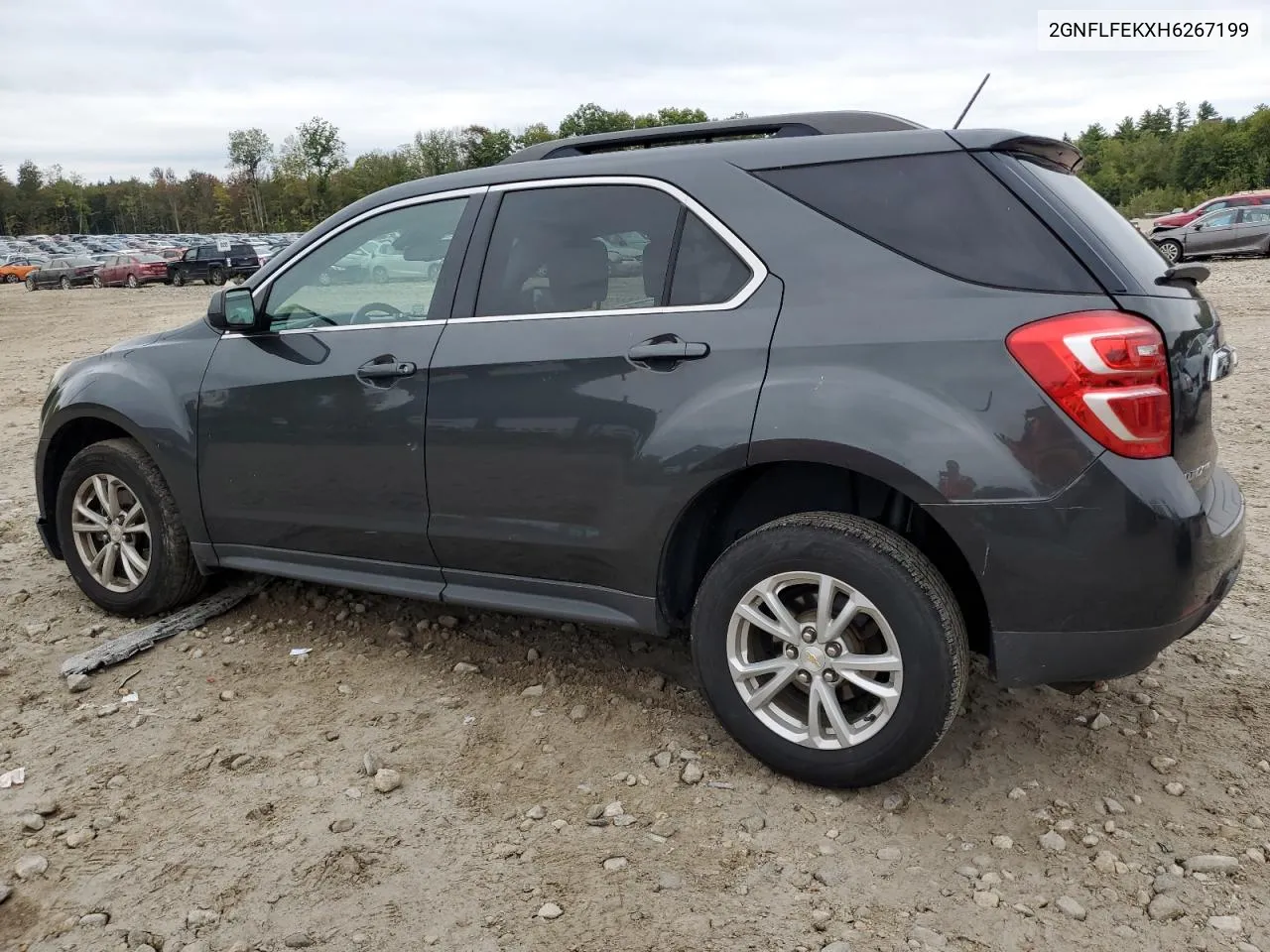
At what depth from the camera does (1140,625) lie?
268 centimetres

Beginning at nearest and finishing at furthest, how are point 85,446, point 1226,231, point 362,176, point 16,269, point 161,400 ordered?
point 161,400
point 85,446
point 1226,231
point 16,269
point 362,176

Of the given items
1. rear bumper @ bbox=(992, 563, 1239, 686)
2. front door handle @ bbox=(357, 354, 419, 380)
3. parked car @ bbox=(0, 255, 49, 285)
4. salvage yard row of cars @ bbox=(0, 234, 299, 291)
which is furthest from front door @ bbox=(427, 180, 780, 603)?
parked car @ bbox=(0, 255, 49, 285)

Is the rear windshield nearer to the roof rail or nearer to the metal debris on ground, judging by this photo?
the roof rail

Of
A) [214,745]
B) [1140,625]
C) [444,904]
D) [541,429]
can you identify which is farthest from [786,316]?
[214,745]

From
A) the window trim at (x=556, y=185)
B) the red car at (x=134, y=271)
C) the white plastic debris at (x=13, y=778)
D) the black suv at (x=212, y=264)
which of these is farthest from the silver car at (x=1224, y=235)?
the red car at (x=134, y=271)

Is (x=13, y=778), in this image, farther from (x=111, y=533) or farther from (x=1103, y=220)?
(x=1103, y=220)

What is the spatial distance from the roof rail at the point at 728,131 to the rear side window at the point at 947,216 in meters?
0.29

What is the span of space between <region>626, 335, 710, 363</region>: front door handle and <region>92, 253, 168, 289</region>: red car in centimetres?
3835

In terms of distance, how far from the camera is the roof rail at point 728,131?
333 centimetres

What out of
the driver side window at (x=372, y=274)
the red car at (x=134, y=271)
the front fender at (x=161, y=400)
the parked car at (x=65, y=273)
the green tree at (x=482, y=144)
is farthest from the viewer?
the green tree at (x=482, y=144)

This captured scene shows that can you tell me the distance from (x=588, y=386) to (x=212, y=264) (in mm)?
36448

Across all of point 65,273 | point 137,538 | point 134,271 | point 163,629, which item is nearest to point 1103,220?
point 163,629

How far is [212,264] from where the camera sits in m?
36.0

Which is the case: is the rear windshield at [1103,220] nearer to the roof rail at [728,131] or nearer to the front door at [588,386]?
the roof rail at [728,131]
